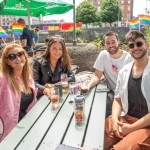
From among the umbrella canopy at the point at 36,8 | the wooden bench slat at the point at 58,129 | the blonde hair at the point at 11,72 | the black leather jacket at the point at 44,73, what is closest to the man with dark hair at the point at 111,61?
the black leather jacket at the point at 44,73

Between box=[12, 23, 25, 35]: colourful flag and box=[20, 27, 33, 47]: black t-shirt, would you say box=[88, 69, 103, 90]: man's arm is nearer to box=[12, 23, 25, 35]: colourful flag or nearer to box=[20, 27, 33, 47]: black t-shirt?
box=[12, 23, 25, 35]: colourful flag

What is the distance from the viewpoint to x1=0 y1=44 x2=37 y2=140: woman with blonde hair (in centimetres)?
239

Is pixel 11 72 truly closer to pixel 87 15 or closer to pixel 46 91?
pixel 46 91

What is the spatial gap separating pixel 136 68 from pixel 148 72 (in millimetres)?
185

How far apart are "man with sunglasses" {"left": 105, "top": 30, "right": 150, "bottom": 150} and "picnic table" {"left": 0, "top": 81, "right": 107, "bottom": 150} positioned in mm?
246

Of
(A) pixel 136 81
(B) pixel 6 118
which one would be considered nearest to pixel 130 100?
(A) pixel 136 81

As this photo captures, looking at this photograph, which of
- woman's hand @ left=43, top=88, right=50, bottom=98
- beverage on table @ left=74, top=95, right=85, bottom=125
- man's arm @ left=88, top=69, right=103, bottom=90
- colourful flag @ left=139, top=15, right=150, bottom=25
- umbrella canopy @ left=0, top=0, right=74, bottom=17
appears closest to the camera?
beverage on table @ left=74, top=95, right=85, bottom=125

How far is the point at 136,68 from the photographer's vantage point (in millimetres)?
2518

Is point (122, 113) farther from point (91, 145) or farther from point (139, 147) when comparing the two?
point (91, 145)

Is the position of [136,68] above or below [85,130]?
above

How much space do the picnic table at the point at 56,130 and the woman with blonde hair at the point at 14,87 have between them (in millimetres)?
225

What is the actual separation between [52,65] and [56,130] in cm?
176

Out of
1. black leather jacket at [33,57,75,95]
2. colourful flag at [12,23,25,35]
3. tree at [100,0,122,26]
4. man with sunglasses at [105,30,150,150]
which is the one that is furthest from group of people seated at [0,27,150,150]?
tree at [100,0,122,26]

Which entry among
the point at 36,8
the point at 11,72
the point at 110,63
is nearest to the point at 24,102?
the point at 11,72
